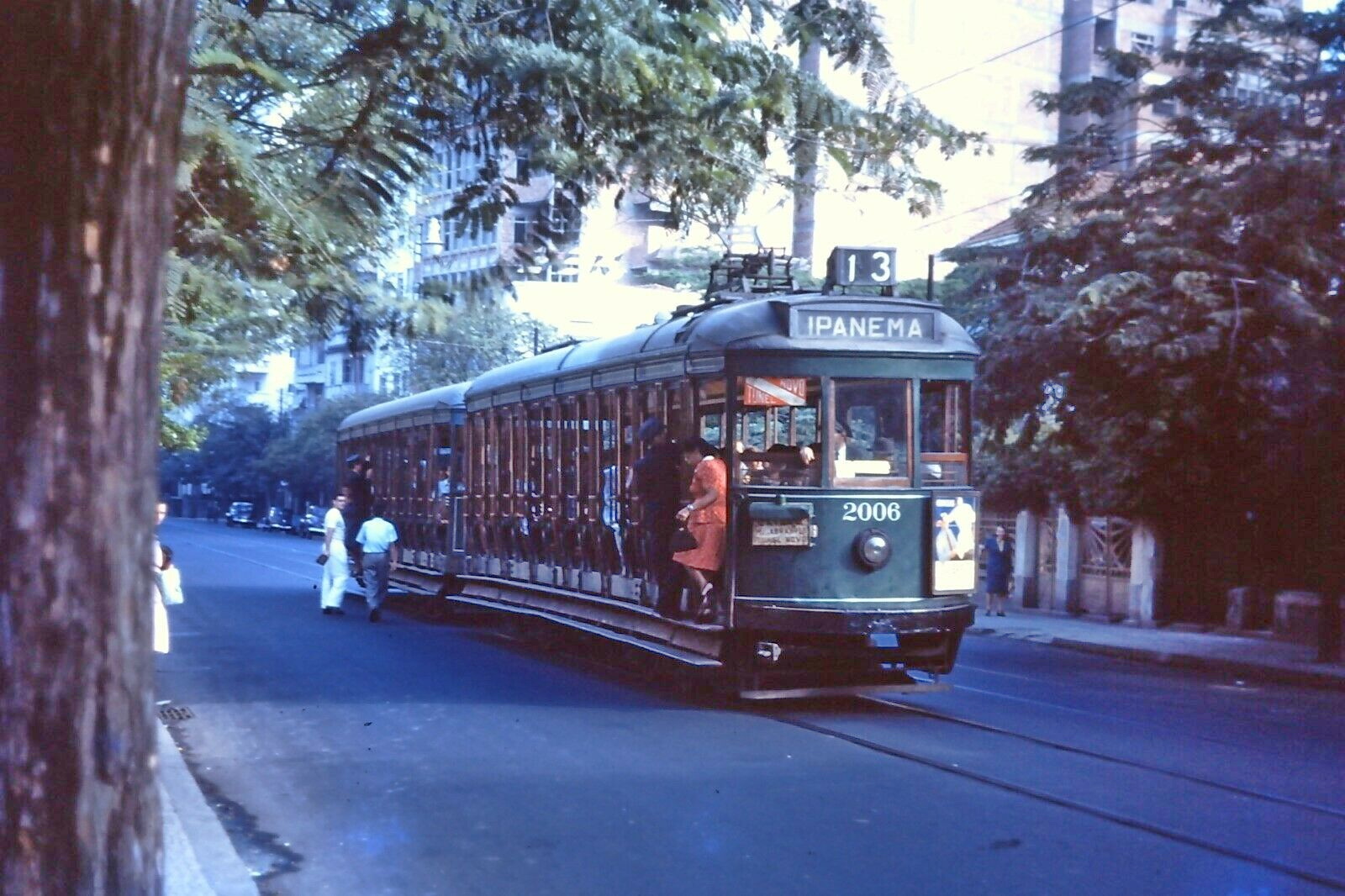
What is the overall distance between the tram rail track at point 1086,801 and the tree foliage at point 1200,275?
25.1 feet

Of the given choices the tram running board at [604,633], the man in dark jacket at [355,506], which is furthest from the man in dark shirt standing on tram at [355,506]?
the tram running board at [604,633]

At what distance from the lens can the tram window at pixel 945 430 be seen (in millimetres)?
13344

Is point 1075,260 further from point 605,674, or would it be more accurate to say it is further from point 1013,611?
point 1013,611

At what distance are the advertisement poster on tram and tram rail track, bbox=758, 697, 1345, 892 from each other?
1064 millimetres

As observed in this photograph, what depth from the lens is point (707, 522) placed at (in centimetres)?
1307

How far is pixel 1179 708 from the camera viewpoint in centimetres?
1526

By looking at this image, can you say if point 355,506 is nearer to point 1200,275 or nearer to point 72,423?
point 1200,275

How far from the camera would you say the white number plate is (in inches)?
504

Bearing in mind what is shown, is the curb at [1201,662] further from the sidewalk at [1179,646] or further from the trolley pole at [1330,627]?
the trolley pole at [1330,627]

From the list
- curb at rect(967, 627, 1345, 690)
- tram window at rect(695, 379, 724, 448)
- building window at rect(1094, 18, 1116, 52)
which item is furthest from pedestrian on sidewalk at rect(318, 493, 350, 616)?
building window at rect(1094, 18, 1116, 52)

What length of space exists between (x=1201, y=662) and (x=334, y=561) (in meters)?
11.9

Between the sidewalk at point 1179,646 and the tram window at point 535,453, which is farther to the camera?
the sidewalk at point 1179,646

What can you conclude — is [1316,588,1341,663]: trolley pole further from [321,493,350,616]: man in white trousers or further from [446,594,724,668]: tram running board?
[321,493,350,616]: man in white trousers

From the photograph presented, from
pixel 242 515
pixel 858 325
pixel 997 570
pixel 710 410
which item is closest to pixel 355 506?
pixel 997 570
